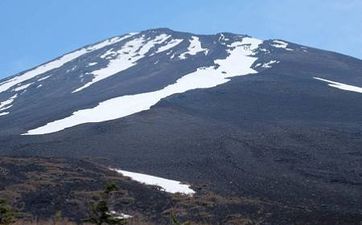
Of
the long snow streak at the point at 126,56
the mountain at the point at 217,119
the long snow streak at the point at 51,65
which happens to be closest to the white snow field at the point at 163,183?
the mountain at the point at 217,119

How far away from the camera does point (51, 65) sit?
398ft

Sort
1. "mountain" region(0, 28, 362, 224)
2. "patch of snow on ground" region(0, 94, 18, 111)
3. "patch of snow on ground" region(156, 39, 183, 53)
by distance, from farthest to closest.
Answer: "patch of snow on ground" region(156, 39, 183, 53), "patch of snow on ground" region(0, 94, 18, 111), "mountain" region(0, 28, 362, 224)

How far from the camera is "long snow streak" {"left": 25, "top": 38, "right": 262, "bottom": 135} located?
59188 millimetres

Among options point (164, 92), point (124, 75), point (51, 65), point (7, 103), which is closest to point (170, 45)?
point (124, 75)

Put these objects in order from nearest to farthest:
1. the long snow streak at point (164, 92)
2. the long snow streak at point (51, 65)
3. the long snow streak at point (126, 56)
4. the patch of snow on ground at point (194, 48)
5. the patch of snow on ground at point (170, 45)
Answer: the long snow streak at point (164, 92), the long snow streak at point (126, 56), the patch of snow on ground at point (194, 48), the long snow streak at point (51, 65), the patch of snow on ground at point (170, 45)

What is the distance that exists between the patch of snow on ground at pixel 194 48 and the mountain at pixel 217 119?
0.51m

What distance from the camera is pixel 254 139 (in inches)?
1843

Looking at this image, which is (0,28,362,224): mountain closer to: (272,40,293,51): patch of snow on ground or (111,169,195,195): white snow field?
(272,40,293,51): patch of snow on ground

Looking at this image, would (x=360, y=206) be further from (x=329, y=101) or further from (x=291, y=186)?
(x=329, y=101)

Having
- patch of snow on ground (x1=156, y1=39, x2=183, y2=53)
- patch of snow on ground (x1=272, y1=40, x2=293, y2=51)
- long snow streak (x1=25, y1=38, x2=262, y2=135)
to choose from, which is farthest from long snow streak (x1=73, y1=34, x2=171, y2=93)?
patch of snow on ground (x1=272, y1=40, x2=293, y2=51)

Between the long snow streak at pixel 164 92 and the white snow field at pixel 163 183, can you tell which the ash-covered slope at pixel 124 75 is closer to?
the long snow streak at pixel 164 92

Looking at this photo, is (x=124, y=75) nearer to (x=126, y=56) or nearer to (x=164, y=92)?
(x=126, y=56)

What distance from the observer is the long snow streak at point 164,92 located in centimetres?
5919

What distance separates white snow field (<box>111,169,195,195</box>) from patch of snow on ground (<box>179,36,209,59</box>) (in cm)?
6572
